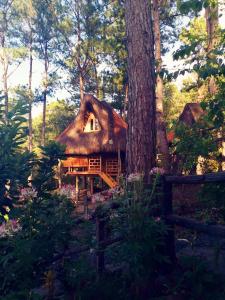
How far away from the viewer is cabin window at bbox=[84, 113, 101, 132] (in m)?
23.9

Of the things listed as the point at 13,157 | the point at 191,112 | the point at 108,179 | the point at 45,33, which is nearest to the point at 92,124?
the point at 108,179

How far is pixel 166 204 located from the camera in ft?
16.4

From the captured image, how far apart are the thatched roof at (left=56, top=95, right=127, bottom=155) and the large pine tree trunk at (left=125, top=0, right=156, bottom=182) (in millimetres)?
15752

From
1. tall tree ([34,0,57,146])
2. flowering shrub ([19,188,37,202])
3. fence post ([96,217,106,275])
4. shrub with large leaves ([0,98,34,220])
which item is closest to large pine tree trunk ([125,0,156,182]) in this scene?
fence post ([96,217,106,275])

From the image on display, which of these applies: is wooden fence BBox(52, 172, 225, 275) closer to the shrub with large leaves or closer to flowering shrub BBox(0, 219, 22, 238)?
flowering shrub BBox(0, 219, 22, 238)

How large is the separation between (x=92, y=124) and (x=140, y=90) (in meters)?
18.7

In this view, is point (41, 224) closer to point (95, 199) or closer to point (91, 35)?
point (95, 199)

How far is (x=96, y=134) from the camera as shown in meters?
23.1

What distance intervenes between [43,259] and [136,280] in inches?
47.5

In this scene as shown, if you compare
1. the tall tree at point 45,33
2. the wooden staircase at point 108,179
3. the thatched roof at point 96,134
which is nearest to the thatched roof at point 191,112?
the thatched roof at point 96,134

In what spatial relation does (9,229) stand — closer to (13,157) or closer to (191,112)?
(13,157)

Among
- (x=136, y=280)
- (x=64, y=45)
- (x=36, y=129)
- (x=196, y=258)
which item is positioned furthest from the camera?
(x=36, y=129)

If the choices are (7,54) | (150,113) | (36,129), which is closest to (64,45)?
(7,54)

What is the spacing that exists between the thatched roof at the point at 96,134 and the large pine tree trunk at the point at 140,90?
1575cm
